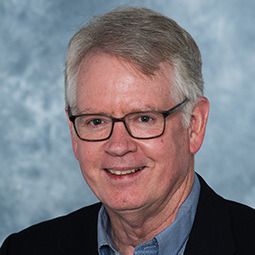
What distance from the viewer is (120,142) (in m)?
3.04

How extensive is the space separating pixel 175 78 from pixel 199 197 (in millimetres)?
789

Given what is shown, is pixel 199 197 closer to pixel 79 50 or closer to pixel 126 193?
pixel 126 193

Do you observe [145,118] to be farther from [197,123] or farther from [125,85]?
[197,123]

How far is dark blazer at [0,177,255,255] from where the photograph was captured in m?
3.15

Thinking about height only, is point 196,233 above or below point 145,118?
below

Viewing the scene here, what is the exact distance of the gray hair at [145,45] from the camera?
9.95 ft

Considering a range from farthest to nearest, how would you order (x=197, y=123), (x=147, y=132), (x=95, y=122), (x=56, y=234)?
1. (x=56, y=234)
2. (x=197, y=123)
3. (x=95, y=122)
4. (x=147, y=132)

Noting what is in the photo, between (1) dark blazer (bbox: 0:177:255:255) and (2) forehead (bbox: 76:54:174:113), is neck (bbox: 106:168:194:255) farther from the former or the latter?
(2) forehead (bbox: 76:54:174:113)

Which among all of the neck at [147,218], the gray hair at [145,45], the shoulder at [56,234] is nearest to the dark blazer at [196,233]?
the shoulder at [56,234]

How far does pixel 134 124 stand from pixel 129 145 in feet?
0.41

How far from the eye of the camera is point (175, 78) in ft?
10.2

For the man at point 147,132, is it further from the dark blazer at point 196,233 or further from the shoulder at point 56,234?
the shoulder at point 56,234

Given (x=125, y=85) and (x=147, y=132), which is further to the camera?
(x=147, y=132)

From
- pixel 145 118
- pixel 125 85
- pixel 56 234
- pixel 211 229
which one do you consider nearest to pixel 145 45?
pixel 125 85
